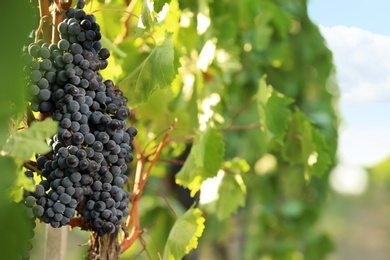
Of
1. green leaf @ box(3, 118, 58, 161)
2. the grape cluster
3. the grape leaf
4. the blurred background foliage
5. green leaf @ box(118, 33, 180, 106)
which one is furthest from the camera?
the grape leaf

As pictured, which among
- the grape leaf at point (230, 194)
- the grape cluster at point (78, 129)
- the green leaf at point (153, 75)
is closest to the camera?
the grape cluster at point (78, 129)

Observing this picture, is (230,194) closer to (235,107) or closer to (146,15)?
(146,15)

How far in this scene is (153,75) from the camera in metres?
1.00

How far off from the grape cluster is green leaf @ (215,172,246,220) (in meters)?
0.51

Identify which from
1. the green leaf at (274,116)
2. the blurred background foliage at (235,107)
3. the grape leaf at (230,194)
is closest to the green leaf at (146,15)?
the blurred background foliage at (235,107)

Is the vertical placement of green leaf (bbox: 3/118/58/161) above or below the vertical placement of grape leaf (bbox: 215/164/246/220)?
above

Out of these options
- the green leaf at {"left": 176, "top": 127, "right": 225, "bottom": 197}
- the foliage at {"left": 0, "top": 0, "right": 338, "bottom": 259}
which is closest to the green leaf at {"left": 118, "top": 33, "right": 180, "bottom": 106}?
the foliage at {"left": 0, "top": 0, "right": 338, "bottom": 259}

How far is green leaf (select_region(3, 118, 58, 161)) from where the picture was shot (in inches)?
26.7

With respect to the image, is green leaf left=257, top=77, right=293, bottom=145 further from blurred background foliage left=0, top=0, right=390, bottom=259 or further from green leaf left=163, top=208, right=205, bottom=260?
green leaf left=163, top=208, right=205, bottom=260

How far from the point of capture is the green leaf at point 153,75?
0.97 m

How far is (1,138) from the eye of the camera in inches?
23.7

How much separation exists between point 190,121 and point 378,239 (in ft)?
13.6

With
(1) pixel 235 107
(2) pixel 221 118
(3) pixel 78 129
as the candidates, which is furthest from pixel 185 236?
(1) pixel 235 107

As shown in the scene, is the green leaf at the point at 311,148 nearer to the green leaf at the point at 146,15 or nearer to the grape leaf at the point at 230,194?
the grape leaf at the point at 230,194
